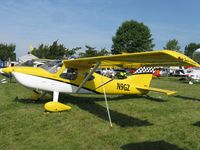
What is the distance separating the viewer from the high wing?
4652 mm

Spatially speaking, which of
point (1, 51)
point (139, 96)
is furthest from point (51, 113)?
point (1, 51)

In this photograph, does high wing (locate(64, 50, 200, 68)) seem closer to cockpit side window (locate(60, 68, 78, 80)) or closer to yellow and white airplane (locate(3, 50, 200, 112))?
yellow and white airplane (locate(3, 50, 200, 112))

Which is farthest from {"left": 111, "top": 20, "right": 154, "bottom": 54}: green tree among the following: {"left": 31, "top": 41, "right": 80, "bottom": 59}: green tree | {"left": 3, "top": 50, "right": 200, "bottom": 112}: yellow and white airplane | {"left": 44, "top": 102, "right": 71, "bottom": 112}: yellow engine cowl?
{"left": 44, "top": 102, "right": 71, "bottom": 112}: yellow engine cowl

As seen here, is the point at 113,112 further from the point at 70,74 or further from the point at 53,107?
the point at 70,74

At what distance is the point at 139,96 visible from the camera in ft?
40.4

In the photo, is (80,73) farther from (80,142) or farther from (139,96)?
(80,142)

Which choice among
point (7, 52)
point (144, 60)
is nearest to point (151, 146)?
point (144, 60)

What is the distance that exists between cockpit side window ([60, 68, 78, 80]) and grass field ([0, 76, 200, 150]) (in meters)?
1.09

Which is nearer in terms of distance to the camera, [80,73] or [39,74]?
[39,74]

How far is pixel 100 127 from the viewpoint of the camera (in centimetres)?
684

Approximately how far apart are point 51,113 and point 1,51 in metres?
72.9

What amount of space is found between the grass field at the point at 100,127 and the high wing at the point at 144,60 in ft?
5.19

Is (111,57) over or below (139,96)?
over

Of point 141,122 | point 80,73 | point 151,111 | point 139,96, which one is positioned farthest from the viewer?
point 139,96
